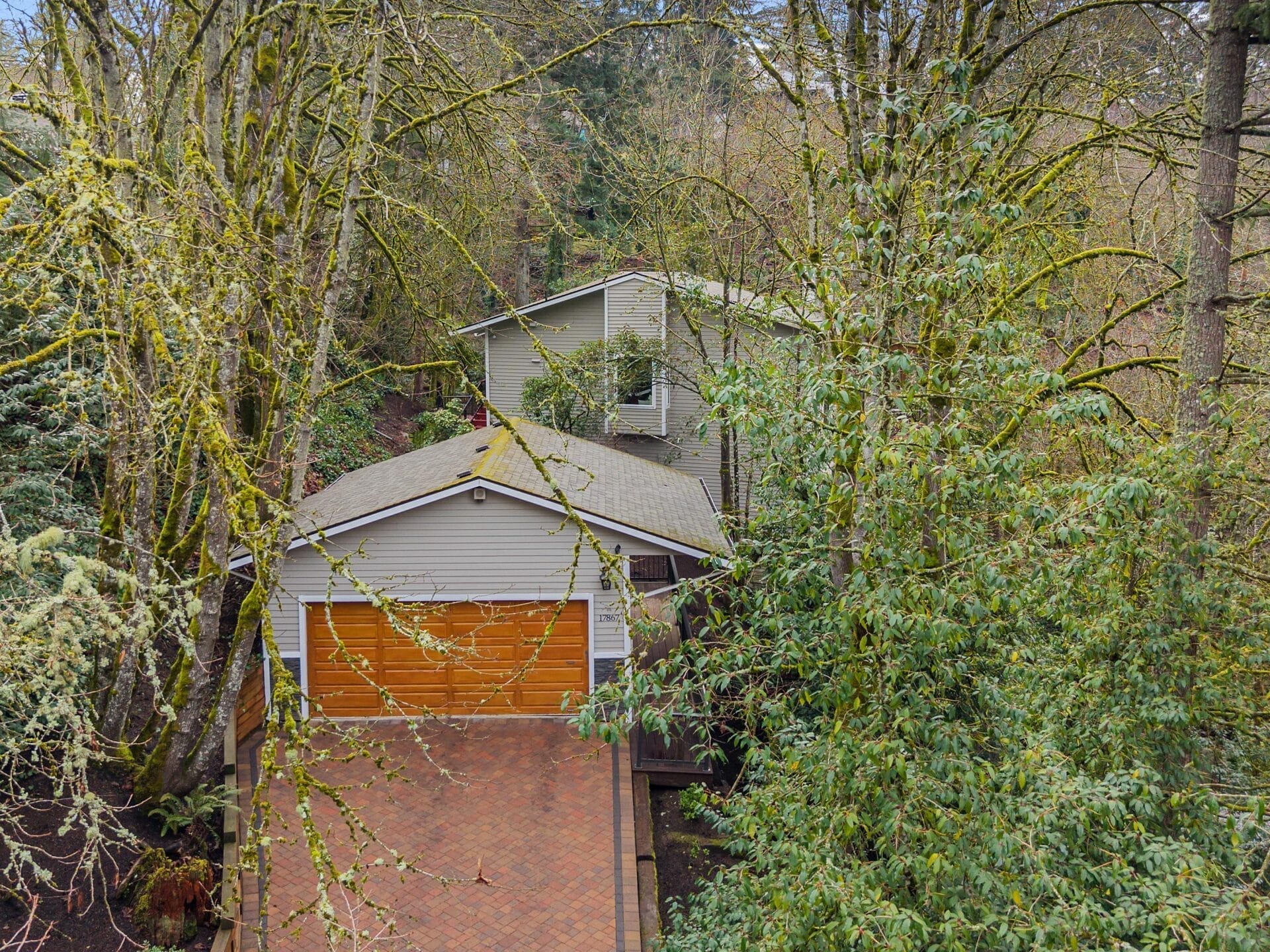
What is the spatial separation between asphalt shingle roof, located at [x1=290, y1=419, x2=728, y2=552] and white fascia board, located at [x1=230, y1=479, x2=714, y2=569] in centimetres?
5

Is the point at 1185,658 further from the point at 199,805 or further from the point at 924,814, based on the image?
the point at 199,805

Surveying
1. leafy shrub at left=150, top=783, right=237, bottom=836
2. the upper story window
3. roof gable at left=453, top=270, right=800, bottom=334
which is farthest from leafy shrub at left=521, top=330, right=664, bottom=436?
leafy shrub at left=150, top=783, right=237, bottom=836

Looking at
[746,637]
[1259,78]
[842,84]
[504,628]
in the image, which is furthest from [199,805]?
[1259,78]

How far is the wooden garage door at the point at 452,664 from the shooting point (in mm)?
12695

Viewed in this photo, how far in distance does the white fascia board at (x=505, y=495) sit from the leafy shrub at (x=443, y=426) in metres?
10.1

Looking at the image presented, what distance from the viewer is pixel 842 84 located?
919 centimetres

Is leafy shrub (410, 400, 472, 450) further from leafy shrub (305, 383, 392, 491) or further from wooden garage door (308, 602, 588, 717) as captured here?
wooden garage door (308, 602, 588, 717)

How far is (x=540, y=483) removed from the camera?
1273 centimetres

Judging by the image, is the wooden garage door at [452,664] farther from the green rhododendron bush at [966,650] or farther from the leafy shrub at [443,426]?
the leafy shrub at [443,426]

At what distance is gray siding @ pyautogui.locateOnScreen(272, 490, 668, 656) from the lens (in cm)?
1226

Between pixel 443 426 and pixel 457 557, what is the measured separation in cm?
1117

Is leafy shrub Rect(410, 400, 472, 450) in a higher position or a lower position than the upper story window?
lower

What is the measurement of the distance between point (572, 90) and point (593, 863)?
27.2ft

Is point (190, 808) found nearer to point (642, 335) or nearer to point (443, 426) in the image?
point (642, 335)
